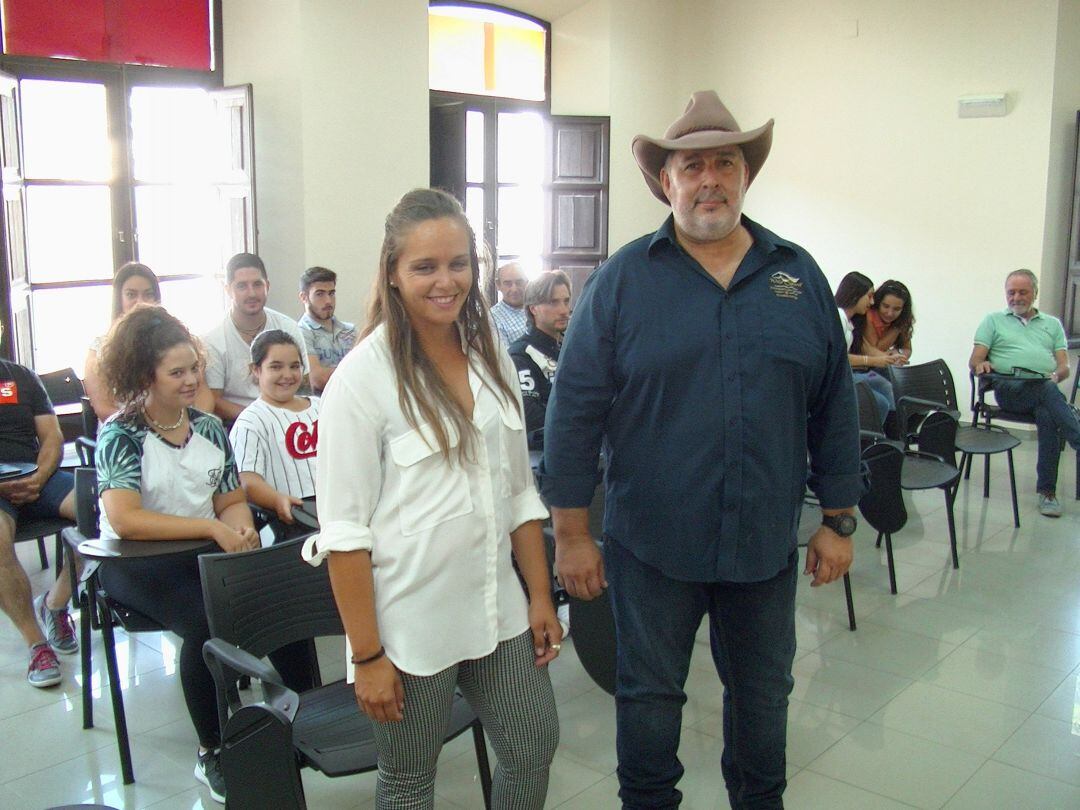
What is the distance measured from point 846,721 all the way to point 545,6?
657 centimetres

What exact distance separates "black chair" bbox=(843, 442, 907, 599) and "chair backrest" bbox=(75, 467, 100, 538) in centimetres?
284

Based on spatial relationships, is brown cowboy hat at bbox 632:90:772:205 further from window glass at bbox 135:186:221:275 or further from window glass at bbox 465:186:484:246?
window glass at bbox 465:186:484:246

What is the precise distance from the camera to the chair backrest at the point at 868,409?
5.01 metres

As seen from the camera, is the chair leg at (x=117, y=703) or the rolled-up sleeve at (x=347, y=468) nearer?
the rolled-up sleeve at (x=347, y=468)

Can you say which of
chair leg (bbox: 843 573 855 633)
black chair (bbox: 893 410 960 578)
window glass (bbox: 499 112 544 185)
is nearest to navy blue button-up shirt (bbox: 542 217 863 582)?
chair leg (bbox: 843 573 855 633)

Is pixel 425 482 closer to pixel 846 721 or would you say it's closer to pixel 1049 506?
pixel 846 721

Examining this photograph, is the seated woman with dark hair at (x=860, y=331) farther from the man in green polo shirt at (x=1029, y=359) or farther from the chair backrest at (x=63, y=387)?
the chair backrest at (x=63, y=387)

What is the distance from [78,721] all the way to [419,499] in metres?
1.97

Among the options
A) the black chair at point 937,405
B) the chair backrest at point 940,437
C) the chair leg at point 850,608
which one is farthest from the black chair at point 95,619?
the black chair at point 937,405

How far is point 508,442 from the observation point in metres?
1.83

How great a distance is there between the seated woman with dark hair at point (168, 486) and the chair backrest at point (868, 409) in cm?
318

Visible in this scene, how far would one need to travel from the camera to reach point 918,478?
4.46 m

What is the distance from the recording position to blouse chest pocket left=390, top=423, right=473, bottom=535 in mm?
1691

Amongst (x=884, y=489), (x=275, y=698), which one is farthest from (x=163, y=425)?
(x=884, y=489)
